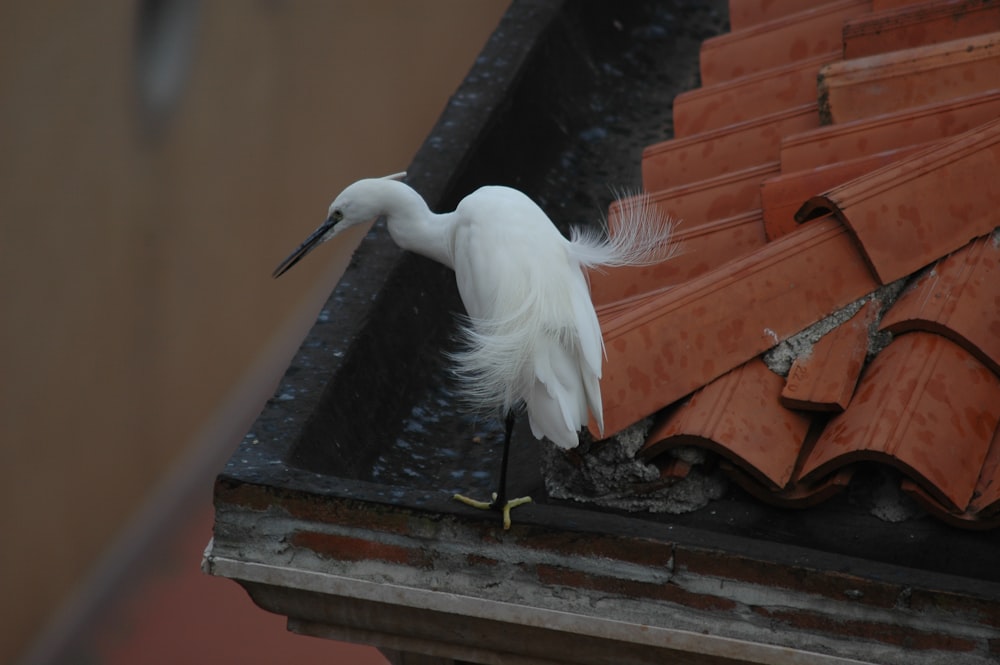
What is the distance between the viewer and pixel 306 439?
7.75 ft

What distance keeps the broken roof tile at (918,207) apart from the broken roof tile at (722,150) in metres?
0.57

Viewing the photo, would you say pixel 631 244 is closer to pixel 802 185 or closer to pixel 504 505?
pixel 802 185

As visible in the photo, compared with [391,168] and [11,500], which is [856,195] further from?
[391,168]

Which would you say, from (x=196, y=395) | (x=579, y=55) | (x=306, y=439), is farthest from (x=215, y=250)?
(x=306, y=439)

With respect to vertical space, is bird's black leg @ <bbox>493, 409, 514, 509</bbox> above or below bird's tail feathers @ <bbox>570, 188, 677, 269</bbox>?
below

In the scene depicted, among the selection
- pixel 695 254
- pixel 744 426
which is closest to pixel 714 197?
pixel 695 254

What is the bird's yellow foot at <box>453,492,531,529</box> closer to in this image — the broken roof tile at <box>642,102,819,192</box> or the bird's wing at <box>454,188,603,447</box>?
the bird's wing at <box>454,188,603,447</box>

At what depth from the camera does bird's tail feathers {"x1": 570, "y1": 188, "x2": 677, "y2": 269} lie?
2.64 metres

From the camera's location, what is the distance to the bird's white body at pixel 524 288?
88.4 inches

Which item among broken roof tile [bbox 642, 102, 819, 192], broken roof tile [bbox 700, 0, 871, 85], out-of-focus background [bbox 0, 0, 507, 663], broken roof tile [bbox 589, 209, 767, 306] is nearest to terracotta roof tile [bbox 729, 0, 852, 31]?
broken roof tile [bbox 700, 0, 871, 85]

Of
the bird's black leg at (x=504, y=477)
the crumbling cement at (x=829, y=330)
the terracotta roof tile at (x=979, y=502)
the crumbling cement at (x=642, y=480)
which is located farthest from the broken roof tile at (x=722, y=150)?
the terracotta roof tile at (x=979, y=502)

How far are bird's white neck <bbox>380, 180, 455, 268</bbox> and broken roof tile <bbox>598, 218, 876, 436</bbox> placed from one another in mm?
553

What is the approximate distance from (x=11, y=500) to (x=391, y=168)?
3731 mm

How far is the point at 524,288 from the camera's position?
2447 mm
